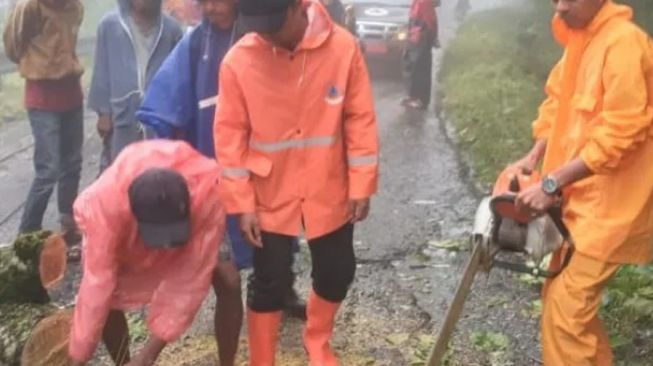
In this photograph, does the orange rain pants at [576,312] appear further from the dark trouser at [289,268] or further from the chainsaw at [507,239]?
the dark trouser at [289,268]

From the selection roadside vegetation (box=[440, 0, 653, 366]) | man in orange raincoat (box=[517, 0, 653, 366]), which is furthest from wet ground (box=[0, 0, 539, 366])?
man in orange raincoat (box=[517, 0, 653, 366])

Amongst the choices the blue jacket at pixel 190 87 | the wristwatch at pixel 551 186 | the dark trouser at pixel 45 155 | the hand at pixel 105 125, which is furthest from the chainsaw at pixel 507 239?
the dark trouser at pixel 45 155

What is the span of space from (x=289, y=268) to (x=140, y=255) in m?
0.76

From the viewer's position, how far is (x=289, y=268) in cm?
441

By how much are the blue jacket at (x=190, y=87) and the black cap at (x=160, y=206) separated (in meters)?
1.05

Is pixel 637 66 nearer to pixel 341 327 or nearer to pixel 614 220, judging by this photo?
pixel 614 220

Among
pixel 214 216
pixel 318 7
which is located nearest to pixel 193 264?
pixel 214 216

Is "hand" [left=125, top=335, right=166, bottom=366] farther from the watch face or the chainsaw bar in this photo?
the watch face

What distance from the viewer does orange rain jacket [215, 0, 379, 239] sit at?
13.2ft

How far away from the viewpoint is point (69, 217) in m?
6.82

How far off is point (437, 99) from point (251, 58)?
33.8 feet

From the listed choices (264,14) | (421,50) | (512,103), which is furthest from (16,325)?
(421,50)

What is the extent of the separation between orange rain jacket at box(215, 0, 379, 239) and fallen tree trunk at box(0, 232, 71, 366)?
45.3 inches

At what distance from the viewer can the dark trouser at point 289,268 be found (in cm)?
427
